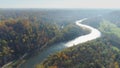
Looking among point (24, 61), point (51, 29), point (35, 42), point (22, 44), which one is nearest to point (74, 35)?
point (51, 29)

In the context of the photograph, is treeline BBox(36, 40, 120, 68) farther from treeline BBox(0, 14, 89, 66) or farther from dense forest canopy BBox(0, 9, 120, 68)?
treeline BBox(0, 14, 89, 66)

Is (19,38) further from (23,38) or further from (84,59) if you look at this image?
(84,59)

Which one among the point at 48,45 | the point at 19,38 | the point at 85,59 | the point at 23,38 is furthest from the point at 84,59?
the point at 48,45

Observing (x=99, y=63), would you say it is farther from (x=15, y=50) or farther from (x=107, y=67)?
(x=15, y=50)

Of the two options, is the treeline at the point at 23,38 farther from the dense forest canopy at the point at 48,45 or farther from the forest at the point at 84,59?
the forest at the point at 84,59

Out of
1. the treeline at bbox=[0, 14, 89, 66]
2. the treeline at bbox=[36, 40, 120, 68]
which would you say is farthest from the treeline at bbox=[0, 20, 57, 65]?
the treeline at bbox=[36, 40, 120, 68]

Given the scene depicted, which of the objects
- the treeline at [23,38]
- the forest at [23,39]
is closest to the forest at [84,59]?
the forest at [23,39]

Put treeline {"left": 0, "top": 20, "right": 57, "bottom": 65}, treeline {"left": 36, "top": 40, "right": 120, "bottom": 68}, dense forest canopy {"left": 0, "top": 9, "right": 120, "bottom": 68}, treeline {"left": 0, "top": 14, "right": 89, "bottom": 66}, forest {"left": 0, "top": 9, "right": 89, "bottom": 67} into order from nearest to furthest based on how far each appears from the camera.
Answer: treeline {"left": 36, "top": 40, "right": 120, "bottom": 68} → dense forest canopy {"left": 0, "top": 9, "right": 120, "bottom": 68} → treeline {"left": 0, "top": 20, "right": 57, "bottom": 65} → forest {"left": 0, "top": 9, "right": 89, "bottom": 67} → treeline {"left": 0, "top": 14, "right": 89, "bottom": 66}

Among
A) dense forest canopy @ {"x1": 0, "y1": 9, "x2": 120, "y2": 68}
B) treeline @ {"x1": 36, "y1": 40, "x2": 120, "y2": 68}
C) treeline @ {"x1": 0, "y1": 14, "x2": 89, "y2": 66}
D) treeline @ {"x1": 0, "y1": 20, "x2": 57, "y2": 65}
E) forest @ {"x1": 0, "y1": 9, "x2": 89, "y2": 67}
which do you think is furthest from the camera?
treeline @ {"x1": 0, "y1": 14, "x2": 89, "y2": 66}
